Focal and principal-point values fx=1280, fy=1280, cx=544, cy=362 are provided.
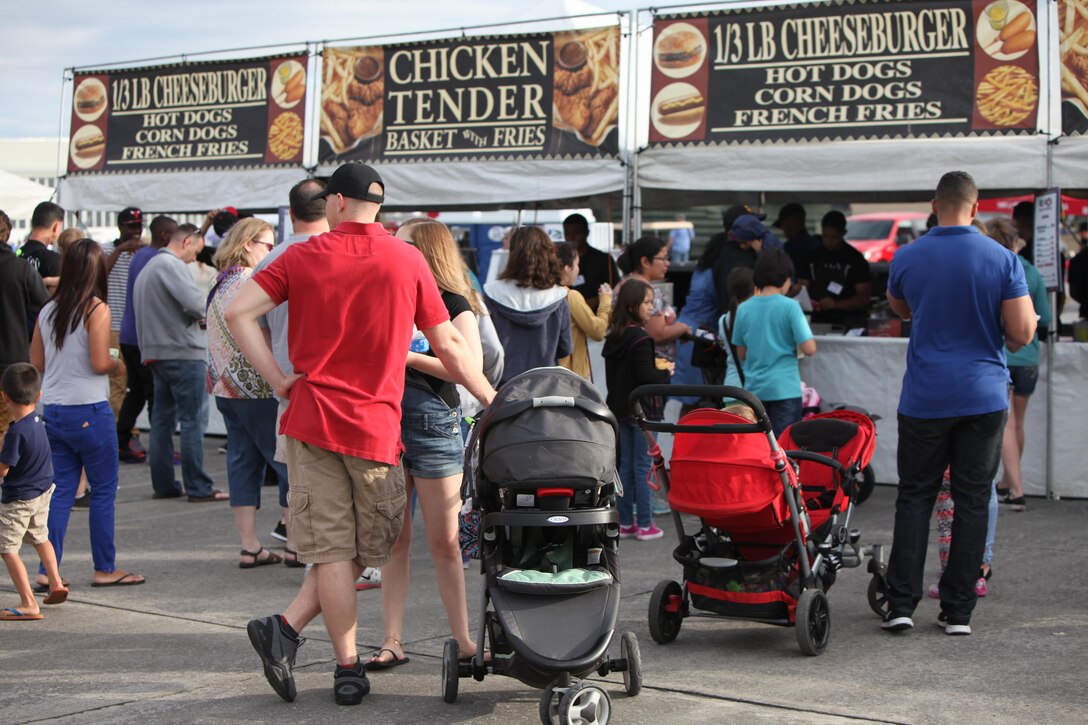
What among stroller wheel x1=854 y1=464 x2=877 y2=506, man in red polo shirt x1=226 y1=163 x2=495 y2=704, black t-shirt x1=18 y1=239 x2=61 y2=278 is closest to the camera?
man in red polo shirt x1=226 y1=163 x2=495 y2=704

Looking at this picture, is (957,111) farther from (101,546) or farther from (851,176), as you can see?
(101,546)

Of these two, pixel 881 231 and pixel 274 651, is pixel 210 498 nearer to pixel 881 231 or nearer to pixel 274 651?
pixel 274 651

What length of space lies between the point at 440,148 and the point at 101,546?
16.7ft

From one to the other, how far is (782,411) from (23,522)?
453 cm

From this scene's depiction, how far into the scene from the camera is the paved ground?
15.2 ft

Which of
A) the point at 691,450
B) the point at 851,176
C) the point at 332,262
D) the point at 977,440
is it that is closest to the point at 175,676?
the point at 332,262

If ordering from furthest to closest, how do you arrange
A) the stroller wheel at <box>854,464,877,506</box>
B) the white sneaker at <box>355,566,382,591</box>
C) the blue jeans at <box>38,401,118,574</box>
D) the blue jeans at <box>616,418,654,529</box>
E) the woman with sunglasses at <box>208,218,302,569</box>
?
the stroller wheel at <box>854,464,877,506</box>
the blue jeans at <box>616,418,654,529</box>
the woman with sunglasses at <box>208,218,302,569</box>
the white sneaker at <box>355,566,382,591</box>
the blue jeans at <box>38,401,118,574</box>

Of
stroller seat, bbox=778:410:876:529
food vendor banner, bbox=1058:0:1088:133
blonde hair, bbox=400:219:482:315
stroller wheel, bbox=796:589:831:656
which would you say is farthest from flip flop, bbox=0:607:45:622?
food vendor banner, bbox=1058:0:1088:133

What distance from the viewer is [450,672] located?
15.3 feet

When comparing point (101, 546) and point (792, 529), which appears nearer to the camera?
point (792, 529)

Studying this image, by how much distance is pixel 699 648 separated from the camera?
18.3ft

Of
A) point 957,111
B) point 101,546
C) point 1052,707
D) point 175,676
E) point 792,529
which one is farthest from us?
point 957,111

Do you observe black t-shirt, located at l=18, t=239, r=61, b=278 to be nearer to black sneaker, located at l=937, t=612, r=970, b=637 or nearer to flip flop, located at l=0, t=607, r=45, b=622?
flip flop, located at l=0, t=607, r=45, b=622

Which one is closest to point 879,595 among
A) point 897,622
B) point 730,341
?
point 897,622
